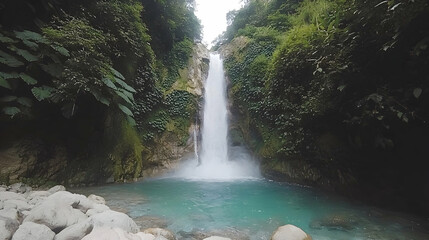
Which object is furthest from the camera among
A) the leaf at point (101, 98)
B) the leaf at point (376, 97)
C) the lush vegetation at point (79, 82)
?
the leaf at point (101, 98)

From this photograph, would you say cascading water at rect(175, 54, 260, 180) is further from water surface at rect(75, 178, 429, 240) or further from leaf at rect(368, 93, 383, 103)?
leaf at rect(368, 93, 383, 103)

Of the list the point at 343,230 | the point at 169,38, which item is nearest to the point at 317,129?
the point at 343,230

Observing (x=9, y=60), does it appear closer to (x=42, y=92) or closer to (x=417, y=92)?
(x=42, y=92)

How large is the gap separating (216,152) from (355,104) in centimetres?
738

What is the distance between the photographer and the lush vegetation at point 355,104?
159 inches

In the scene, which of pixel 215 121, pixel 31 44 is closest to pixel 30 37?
pixel 31 44

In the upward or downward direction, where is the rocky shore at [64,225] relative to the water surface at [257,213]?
upward

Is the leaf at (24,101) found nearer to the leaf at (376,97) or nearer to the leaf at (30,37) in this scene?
the leaf at (30,37)

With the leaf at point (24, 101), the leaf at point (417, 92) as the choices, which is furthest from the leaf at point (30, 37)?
the leaf at point (417, 92)

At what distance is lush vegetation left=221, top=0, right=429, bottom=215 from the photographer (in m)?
4.04

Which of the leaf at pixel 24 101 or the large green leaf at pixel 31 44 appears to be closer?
the leaf at pixel 24 101

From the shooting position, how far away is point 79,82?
5285mm

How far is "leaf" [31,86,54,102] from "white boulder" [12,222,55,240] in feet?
10.8

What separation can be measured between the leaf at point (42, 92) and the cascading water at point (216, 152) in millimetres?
6070
